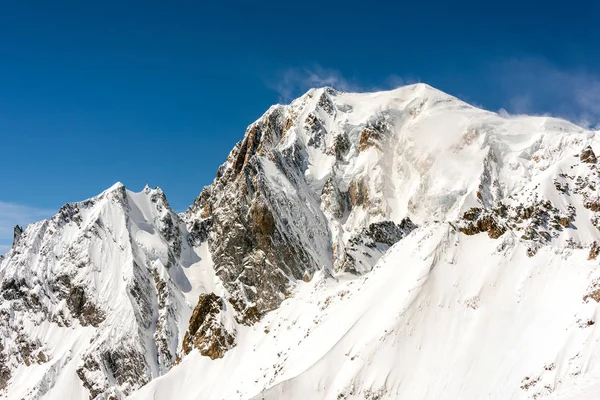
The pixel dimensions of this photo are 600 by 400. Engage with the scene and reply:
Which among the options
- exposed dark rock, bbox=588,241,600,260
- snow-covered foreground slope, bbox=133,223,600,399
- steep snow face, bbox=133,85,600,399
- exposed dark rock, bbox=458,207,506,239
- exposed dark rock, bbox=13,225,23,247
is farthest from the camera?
exposed dark rock, bbox=13,225,23,247

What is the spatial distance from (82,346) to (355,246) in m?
70.5

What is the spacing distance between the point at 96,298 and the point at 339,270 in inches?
2643

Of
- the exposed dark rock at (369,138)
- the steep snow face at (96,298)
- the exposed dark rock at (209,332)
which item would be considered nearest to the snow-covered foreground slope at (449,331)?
the exposed dark rock at (209,332)

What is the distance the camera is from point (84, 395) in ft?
424

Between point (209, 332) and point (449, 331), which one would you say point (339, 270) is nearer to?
point (209, 332)

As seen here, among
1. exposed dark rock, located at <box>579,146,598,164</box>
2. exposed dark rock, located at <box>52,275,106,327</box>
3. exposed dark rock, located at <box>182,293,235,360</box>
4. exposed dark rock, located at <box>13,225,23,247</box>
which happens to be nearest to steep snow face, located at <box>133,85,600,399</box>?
exposed dark rock, located at <box>579,146,598,164</box>

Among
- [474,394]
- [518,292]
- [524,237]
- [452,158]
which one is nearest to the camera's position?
[474,394]

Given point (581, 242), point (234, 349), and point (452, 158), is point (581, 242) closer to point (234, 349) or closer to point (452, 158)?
point (234, 349)

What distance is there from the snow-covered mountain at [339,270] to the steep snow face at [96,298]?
0.46 meters

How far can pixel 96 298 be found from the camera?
146 m

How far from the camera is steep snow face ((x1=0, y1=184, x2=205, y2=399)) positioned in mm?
131625

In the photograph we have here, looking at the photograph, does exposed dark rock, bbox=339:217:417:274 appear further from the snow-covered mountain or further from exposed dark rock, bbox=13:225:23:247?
exposed dark rock, bbox=13:225:23:247

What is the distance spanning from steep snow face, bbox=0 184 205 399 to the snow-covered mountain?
46 centimetres

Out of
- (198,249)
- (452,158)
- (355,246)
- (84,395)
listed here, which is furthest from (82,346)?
(452,158)
